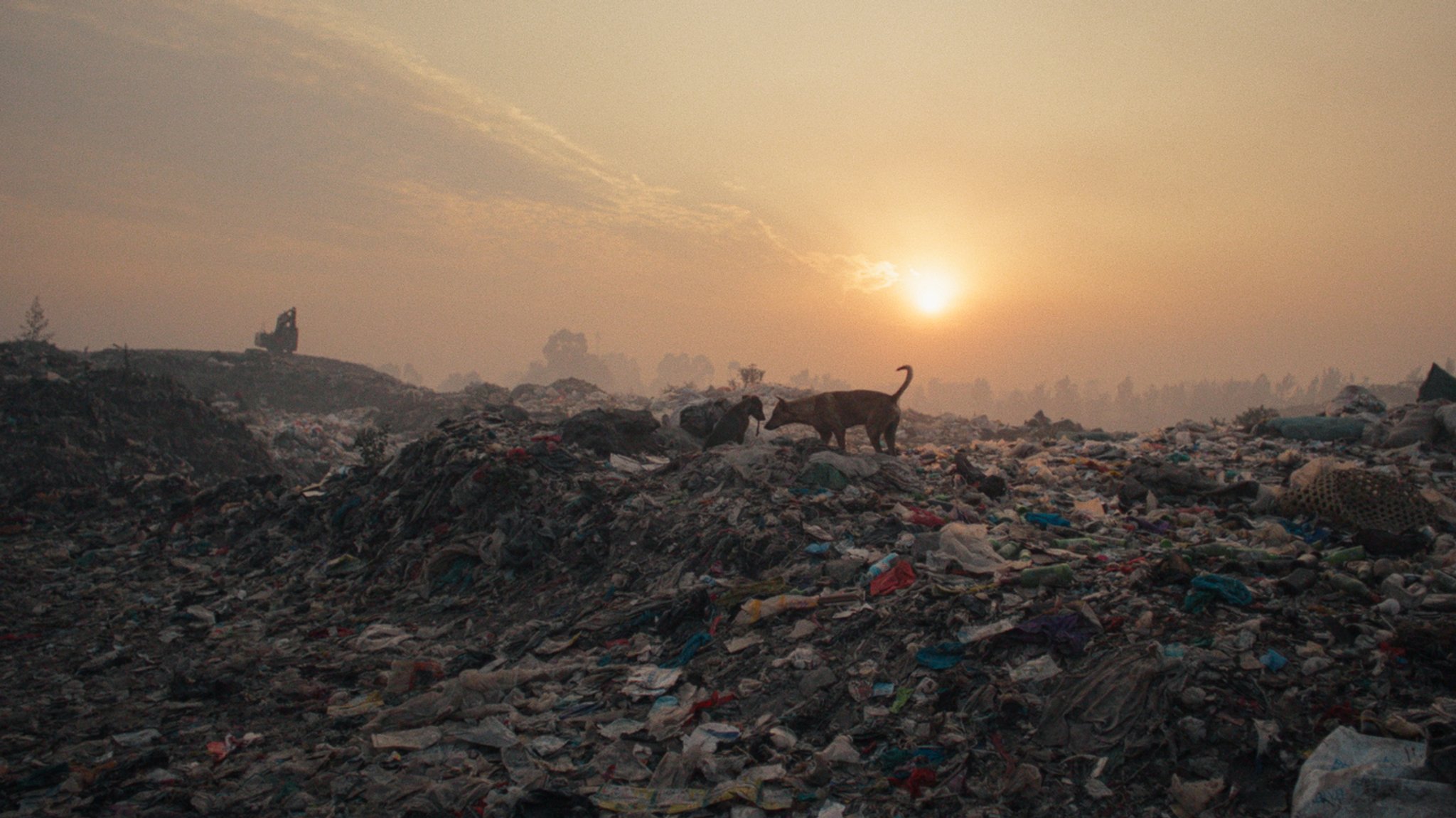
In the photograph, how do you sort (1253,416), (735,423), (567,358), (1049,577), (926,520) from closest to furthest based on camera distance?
(1049,577) < (926,520) < (735,423) < (1253,416) < (567,358)

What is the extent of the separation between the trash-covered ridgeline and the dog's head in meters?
→ 0.34

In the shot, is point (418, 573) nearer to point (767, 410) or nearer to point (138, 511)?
→ point (138, 511)

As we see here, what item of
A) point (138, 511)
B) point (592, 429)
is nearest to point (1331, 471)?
point (592, 429)

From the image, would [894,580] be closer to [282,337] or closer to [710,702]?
[710,702]

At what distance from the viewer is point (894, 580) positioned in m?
4.57

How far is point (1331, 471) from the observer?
18.2 ft

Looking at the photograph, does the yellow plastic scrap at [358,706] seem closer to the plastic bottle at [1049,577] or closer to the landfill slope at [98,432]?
the plastic bottle at [1049,577]

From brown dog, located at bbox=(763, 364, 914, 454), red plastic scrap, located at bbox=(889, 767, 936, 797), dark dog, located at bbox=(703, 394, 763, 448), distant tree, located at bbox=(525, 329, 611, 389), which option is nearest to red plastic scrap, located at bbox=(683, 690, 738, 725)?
red plastic scrap, located at bbox=(889, 767, 936, 797)

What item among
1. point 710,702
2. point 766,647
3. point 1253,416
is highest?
point 1253,416

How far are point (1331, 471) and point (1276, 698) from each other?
143 inches

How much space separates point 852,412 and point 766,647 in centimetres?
430

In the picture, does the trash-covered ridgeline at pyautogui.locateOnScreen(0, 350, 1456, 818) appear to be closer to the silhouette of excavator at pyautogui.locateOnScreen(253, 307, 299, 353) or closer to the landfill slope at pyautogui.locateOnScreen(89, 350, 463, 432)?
the landfill slope at pyautogui.locateOnScreen(89, 350, 463, 432)

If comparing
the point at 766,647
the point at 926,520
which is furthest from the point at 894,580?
the point at 926,520

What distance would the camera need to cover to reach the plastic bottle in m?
4.15
